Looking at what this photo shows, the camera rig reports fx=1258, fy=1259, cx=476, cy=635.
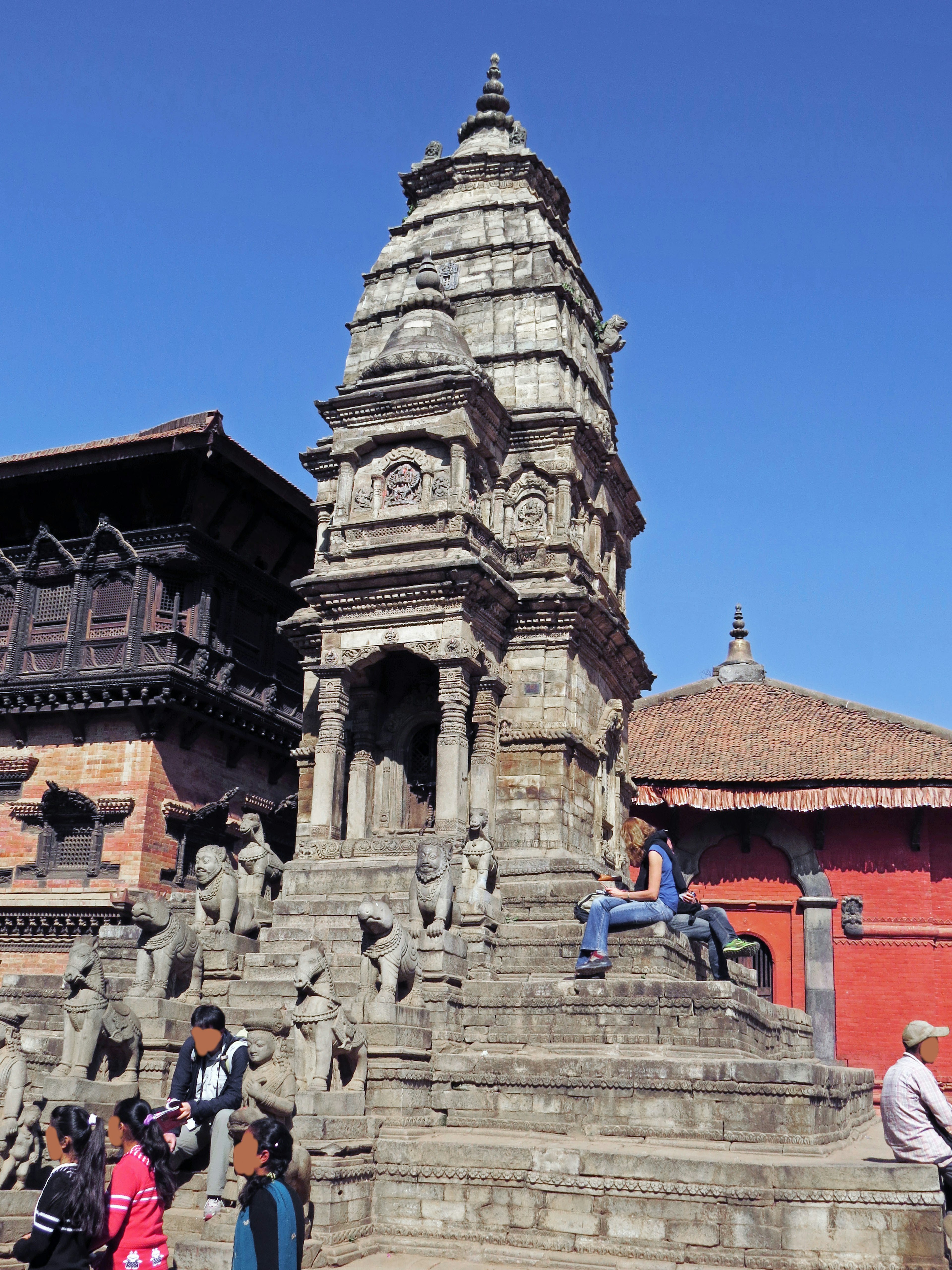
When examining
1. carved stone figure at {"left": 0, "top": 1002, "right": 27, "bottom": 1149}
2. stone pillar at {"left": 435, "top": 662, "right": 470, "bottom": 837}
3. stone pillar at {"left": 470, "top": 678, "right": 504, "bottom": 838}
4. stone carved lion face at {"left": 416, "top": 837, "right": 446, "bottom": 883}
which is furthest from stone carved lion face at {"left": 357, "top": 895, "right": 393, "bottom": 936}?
stone pillar at {"left": 470, "top": 678, "right": 504, "bottom": 838}

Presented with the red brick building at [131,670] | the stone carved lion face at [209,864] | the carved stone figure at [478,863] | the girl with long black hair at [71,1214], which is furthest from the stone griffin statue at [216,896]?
the girl with long black hair at [71,1214]

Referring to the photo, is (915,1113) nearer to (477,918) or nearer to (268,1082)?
(268,1082)

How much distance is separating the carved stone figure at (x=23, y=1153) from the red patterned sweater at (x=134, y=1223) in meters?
5.05

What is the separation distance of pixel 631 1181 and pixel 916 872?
685 inches

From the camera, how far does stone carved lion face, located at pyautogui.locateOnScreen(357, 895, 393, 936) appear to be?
555 inches

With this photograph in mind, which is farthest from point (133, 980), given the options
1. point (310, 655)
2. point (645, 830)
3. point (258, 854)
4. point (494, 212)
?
point (494, 212)

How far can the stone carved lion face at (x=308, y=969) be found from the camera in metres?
12.3

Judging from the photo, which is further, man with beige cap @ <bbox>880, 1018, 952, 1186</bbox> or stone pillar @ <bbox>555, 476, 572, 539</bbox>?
stone pillar @ <bbox>555, 476, 572, 539</bbox>

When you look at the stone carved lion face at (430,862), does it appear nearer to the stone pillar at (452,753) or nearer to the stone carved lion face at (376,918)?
the stone carved lion face at (376,918)

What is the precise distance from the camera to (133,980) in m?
15.2

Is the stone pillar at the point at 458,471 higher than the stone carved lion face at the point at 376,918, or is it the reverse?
the stone pillar at the point at 458,471

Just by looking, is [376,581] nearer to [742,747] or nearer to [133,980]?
[133,980]

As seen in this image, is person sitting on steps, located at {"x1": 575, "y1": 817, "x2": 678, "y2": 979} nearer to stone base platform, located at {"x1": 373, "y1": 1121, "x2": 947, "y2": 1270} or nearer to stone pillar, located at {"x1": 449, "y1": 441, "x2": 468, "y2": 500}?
stone base platform, located at {"x1": 373, "y1": 1121, "x2": 947, "y2": 1270}

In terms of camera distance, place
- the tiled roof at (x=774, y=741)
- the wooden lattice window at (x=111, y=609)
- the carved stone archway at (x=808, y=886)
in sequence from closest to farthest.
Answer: the carved stone archway at (x=808, y=886), the wooden lattice window at (x=111, y=609), the tiled roof at (x=774, y=741)
